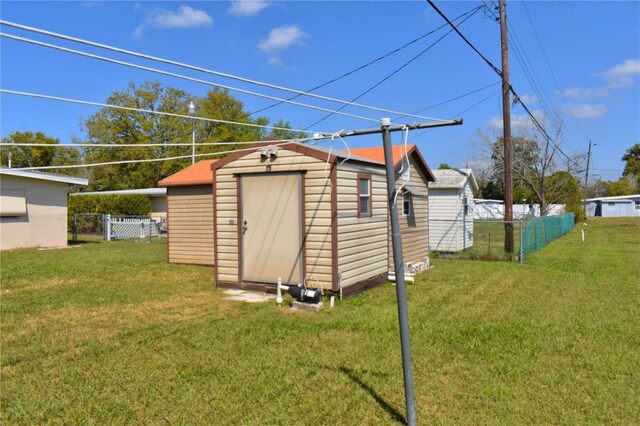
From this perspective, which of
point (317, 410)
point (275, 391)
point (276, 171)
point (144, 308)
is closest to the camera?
point (317, 410)

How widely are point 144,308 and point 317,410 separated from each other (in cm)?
425

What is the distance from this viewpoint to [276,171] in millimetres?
8008

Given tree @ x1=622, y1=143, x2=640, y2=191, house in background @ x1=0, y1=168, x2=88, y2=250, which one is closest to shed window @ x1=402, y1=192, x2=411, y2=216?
house in background @ x1=0, y1=168, x2=88, y2=250

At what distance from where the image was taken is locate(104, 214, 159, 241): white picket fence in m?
21.6

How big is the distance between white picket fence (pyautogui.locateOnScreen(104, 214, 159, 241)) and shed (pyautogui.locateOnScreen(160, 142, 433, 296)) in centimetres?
1404

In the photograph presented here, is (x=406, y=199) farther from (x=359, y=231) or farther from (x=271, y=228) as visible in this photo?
(x=271, y=228)

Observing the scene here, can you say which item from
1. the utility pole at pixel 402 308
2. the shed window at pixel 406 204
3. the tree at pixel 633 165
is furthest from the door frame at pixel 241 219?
the tree at pixel 633 165

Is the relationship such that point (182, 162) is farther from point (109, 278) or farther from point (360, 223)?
point (360, 223)

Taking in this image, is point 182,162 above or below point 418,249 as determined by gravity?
above

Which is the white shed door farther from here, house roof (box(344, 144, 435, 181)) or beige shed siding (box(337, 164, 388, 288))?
house roof (box(344, 144, 435, 181))

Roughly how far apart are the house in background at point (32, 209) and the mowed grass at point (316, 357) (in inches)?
336

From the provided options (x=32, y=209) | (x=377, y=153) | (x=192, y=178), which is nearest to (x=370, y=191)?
(x=377, y=153)

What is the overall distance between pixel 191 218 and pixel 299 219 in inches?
220

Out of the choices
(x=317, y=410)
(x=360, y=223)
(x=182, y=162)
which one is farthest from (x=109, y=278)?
(x=182, y=162)
